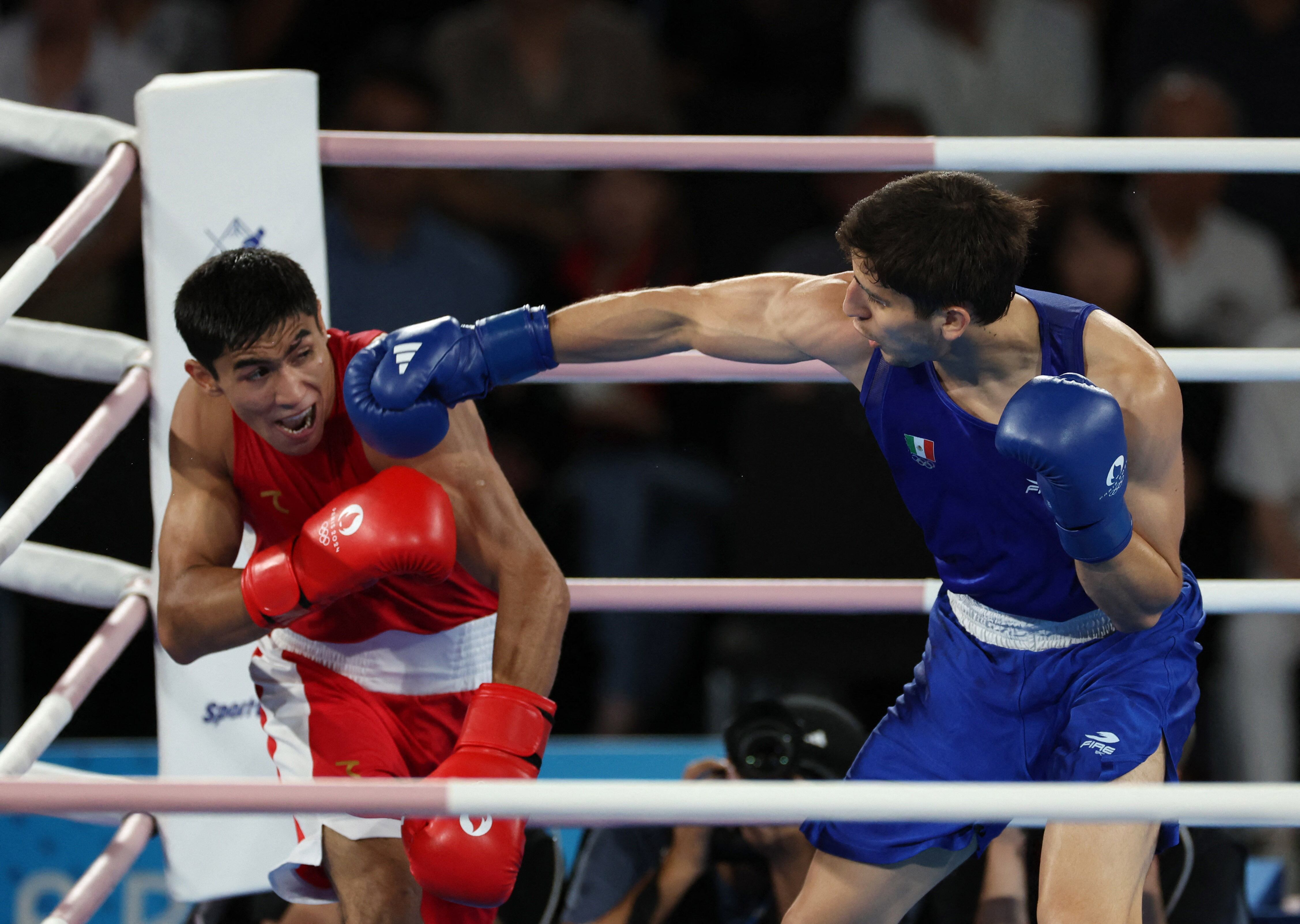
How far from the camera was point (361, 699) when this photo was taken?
2.17 metres

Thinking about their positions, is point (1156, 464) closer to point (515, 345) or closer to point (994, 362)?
point (994, 362)


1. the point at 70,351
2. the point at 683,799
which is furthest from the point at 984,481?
the point at 70,351

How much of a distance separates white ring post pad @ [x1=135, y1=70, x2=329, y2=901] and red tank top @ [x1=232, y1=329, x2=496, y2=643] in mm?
200

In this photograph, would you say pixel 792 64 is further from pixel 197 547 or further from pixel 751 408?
pixel 197 547

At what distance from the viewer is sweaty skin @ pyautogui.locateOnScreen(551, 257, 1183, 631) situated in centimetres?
180

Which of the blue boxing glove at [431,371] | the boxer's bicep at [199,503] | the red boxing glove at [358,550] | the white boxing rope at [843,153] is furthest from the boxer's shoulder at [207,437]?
the white boxing rope at [843,153]

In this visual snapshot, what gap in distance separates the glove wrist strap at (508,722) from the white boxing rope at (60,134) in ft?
3.23

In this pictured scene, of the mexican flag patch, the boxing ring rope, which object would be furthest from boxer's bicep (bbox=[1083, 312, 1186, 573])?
the boxing ring rope

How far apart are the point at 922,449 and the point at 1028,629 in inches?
11.1

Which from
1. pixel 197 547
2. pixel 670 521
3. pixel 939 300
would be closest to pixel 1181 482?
pixel 939 300

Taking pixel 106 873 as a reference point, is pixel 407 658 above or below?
above

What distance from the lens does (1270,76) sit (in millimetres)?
4207

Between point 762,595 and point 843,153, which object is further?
point 762,595

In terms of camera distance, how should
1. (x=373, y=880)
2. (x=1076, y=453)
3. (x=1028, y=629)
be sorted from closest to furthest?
(x=1076, y=453), (x=1028, y=629), (x=373, y=880)
